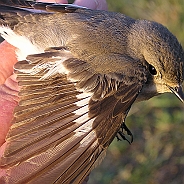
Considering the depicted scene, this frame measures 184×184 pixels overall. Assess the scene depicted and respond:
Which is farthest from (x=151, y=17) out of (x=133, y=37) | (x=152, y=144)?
(x=133, y=37)

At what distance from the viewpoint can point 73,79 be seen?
3.27 m

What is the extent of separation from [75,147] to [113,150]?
272 centimetres

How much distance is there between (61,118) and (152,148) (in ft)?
8.12

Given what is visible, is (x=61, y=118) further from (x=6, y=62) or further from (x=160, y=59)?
(x=6, y=62)

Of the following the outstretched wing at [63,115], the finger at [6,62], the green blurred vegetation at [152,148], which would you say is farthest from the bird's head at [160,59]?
the green blurred vegetation at [152,148]

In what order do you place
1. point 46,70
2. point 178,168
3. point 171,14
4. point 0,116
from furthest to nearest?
point 171,14 → point 178,168 → point 0,116 → point 46,70

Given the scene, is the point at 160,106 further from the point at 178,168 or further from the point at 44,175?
the point at 44,175

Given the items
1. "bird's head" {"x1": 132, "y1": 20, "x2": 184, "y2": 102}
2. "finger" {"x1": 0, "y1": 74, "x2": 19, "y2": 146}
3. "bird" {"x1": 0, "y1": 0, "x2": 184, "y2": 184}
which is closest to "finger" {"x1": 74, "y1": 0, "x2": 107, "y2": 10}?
"bird" {"x1": 0, "y1": 0, "x2": 184, "y2": 184}

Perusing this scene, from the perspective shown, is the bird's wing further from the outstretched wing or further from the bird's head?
the bird's head

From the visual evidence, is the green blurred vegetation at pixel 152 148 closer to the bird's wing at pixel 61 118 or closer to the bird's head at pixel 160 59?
the bird's head at pixel 160 59

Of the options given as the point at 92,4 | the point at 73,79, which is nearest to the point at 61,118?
the point at 73,79

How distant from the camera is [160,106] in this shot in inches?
221

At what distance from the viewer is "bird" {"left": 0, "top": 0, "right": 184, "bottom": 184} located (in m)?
2.98

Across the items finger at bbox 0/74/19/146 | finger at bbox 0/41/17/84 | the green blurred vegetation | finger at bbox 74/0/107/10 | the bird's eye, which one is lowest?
the green blurred vegetation
